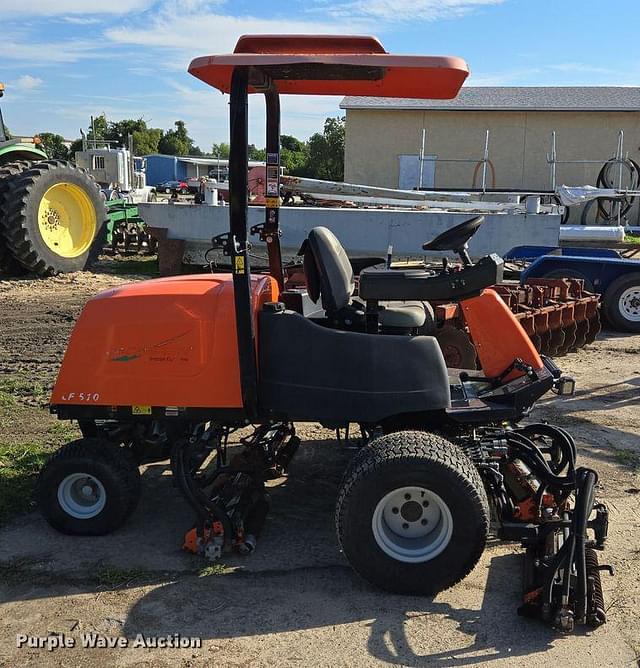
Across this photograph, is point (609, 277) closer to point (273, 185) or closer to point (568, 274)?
point (568, 274)

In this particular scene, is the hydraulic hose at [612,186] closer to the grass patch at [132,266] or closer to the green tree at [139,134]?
the grass patch at [132,266]

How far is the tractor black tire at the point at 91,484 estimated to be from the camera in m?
3.53

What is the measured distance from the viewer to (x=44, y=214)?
35.1ft

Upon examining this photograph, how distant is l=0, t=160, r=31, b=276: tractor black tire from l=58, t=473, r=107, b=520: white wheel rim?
24.5ft

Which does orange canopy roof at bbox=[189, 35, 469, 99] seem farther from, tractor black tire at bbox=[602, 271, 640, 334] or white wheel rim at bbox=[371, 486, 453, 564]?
tractor black tire at bbox=[602, 271, 640, 334]

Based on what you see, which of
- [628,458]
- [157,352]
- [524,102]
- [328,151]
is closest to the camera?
[157,352]

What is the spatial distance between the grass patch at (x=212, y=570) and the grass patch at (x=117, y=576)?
0.23 meters

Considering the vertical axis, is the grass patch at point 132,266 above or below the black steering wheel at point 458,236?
below

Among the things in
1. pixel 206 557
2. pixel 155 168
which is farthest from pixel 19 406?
pixel 155 168

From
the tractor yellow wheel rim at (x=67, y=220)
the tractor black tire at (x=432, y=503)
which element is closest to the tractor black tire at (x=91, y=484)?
the tractor black tire at (x=432, y=503)

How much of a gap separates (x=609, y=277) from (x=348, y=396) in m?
6.42

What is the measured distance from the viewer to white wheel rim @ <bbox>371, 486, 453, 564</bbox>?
121 inches

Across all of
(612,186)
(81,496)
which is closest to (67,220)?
(81,496)

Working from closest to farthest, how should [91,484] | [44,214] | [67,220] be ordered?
[91,484] < [44,214] < [67,220]
